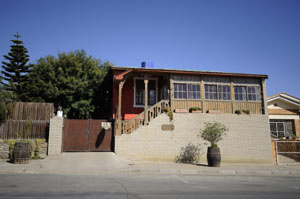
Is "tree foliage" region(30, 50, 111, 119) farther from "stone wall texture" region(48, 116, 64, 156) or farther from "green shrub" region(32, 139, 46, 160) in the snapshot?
"green shrub" region(32, 139, 46, 160)

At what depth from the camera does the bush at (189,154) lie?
13375mm

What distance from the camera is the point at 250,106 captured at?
1545 cm

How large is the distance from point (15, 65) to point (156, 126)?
15388 millimetres

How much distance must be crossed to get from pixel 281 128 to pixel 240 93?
658 centimetres

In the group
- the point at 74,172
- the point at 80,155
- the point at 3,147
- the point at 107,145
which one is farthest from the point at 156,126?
the point at 3,147

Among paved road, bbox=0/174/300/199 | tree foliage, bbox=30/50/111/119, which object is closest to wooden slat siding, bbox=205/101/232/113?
paved road, bbox=0/174/300/199

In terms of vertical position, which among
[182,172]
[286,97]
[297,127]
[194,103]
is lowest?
[182,172]

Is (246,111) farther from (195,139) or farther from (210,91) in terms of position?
(195,139)

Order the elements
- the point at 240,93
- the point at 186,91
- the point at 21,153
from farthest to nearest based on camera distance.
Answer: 1. the point at 240,93
2. the point at 186,91
3. the point at 21,153

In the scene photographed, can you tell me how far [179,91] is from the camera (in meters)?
14.8

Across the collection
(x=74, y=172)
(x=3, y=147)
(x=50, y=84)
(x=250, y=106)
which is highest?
(x=50, y=84)

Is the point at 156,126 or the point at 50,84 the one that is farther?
the point at 50,84

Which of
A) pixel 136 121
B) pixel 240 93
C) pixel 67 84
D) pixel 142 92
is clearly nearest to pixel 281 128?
pixel 240 93

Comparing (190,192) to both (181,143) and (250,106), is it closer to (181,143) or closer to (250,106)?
(181,143)
